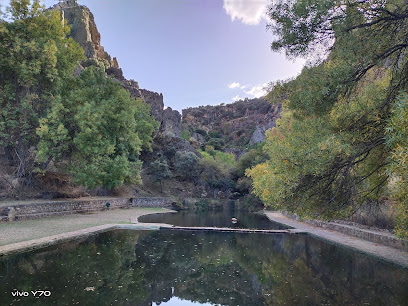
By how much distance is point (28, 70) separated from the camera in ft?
60.5

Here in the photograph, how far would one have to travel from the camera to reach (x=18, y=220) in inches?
613

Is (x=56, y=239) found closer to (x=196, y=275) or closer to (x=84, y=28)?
(x=196, y=275)

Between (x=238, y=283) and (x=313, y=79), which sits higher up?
(x=313, y=79)

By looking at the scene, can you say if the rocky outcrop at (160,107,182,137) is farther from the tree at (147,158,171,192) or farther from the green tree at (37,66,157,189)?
the green tree at (37,66,157,189)

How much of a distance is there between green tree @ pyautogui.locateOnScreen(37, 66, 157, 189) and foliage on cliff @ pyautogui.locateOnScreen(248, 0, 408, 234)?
587 inches

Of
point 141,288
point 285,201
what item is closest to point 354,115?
point 285,201

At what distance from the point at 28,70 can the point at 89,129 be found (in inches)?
202

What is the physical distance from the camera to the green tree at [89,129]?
62.4 ft

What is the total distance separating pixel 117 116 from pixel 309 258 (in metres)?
16.5

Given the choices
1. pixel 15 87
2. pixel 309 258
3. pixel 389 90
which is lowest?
pixel 309 258

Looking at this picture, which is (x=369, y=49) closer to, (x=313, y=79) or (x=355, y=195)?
(x=313, y=79)

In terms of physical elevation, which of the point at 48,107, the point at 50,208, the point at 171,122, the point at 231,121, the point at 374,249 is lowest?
the point at 374,249

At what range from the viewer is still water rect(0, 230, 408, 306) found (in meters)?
6.23

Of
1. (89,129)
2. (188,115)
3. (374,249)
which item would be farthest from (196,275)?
(188,115)
